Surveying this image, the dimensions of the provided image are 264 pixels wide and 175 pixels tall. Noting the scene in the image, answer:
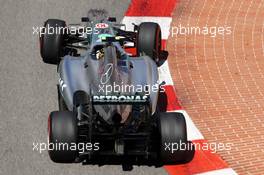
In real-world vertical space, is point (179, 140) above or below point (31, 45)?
below

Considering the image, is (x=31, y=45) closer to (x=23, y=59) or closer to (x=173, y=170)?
(x=23, y=59)

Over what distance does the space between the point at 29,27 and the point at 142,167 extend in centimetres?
506

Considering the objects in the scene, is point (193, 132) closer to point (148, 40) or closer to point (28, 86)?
point (148, 40)

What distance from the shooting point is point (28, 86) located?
10.3 m

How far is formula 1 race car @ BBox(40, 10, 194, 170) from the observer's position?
769 centimetres

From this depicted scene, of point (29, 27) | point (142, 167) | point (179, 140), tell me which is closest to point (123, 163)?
point (142, 167)

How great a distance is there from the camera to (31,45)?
457 inches

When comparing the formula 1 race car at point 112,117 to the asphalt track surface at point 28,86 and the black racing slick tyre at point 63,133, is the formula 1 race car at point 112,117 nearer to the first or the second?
the black racing slick tyre at point 63,133

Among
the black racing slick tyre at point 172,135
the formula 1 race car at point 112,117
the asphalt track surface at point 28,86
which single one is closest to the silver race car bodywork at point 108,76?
the formula 1 race car at point 112,117

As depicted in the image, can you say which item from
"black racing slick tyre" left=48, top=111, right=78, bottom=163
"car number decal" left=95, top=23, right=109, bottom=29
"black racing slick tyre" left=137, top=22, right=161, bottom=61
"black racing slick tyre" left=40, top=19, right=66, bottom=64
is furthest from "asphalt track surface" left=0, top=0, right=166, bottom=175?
"black racing slick tyre" left=137, top=22, right=161, bottom=61

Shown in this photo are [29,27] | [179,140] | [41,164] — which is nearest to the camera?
[179,140]

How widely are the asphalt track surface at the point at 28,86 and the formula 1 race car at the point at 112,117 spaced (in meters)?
0.45

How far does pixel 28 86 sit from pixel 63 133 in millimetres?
2864

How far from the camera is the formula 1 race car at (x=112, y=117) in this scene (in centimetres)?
769
